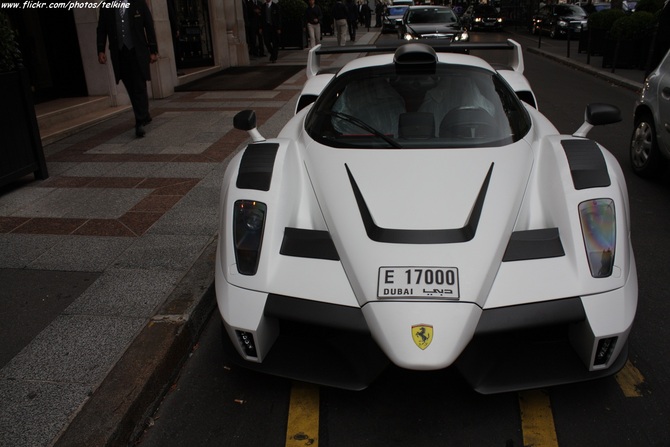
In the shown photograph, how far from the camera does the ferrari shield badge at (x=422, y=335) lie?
2.25 metres

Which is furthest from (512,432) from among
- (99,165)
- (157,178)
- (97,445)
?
(99,165)

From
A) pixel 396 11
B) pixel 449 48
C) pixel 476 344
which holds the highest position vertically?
pixel 449 48

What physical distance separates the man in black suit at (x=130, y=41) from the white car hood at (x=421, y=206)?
214 inches

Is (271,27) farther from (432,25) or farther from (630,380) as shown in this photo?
(630,380)

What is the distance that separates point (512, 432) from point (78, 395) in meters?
1.92

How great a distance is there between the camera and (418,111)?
3721 millimetres

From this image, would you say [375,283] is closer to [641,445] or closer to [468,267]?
[468,267]

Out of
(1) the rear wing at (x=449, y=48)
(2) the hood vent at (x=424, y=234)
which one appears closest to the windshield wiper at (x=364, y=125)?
(2) the hood vent at (x=424, y=234)

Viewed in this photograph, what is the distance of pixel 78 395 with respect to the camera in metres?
2.62

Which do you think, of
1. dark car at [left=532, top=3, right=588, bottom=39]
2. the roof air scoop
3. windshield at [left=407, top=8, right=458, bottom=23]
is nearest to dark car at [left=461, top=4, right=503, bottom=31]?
dark car at [left=532, top=3, right=588, bottom=39]

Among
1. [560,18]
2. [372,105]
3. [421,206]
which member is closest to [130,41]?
[372,105]

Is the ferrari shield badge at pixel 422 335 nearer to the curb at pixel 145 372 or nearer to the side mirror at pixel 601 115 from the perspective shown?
the curb at pixel 145 372

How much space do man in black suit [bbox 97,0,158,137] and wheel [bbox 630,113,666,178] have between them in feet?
20.1

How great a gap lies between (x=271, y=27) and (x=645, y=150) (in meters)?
14.6
